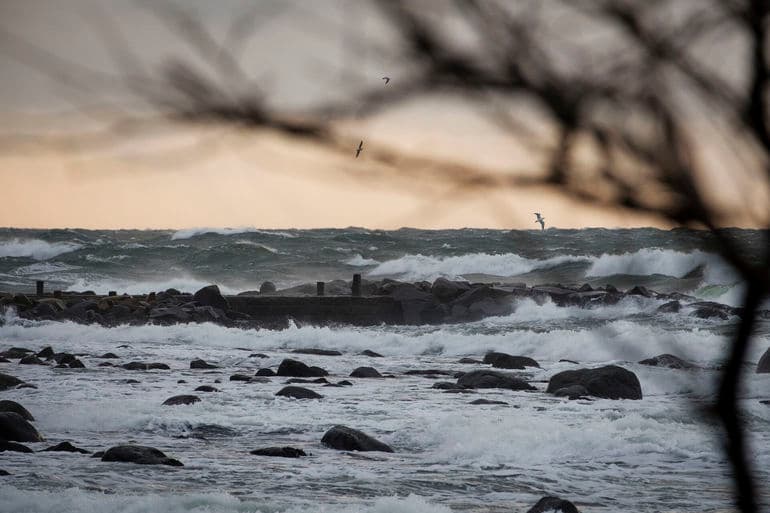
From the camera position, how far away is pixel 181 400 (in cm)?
1205

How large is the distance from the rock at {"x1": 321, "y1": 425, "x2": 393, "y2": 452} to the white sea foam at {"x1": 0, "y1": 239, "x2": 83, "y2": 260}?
52.5 m

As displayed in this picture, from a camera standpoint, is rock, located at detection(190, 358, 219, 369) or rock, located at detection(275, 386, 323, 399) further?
rock, located at detection(190, 358, 219, 369)

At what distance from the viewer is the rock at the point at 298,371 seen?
16109 millimetres

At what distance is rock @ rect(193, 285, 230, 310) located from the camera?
93.3 feet

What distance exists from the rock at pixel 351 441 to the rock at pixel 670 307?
2042cm

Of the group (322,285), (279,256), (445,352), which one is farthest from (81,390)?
(279,256)

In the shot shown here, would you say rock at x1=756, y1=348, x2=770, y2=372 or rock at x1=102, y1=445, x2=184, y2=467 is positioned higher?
rock at x1=756, y1=348, x2=770, y2=372

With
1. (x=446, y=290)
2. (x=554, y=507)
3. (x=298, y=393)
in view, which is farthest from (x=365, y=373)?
(x=446, y=290)

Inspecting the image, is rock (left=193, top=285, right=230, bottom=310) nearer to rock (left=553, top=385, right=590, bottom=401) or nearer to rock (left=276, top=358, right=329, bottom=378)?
rock (left=276, top=358, right=329, bottom=378)

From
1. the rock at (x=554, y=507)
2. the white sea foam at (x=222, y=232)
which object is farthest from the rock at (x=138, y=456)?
the white sea foam at (x=222, y=232)

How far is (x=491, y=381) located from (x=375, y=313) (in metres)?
13.9

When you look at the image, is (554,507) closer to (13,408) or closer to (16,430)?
(16,430)

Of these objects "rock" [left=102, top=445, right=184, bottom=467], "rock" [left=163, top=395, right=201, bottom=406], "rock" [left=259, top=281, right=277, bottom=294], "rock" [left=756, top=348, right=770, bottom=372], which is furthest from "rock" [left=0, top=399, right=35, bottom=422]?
"rock" [left=259, top=281, right=277, bottom=294]

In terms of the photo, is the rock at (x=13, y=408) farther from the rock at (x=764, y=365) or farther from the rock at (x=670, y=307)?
the rock at (x=670, y=307)
